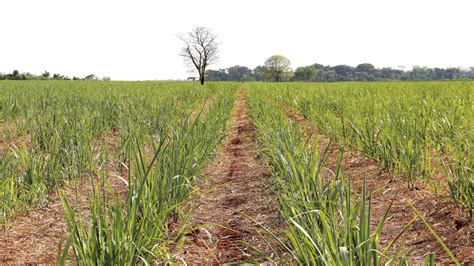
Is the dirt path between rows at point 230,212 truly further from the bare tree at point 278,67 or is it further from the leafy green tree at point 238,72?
the leafy green tree at point 238,72

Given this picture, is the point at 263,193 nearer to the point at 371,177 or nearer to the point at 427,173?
the point at 371,177

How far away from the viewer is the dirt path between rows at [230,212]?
2.60 m

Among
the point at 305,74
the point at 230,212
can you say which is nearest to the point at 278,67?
the point at 305,74

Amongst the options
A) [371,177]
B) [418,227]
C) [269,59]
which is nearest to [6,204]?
[418,227]

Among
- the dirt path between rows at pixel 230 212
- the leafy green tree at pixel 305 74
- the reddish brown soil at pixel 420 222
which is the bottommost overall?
the dirt path between rows at pixel 230 212

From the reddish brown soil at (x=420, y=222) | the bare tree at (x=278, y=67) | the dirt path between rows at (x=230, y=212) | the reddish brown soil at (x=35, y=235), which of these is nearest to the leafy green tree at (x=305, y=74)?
the bare tree at (x=278, y=67)

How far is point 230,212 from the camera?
3480mm

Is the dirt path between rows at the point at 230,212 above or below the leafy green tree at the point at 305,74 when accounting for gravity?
below

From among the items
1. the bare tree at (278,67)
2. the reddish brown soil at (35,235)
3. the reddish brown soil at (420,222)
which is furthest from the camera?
the bare tree at (278,67)

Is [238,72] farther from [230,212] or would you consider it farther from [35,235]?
[35,235]

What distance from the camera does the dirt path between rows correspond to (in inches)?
103

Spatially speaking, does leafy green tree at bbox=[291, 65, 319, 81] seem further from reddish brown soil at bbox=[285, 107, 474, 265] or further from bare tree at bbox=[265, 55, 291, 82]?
reddish brown soil at bbox=[285, 107, 474, 265]

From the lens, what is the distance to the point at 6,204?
2822 mm

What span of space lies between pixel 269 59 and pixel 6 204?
316 feet
